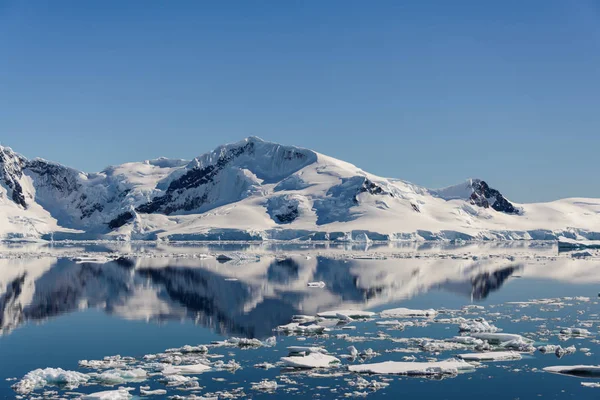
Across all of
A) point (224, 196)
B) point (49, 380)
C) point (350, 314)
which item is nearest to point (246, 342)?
point (350, 314)

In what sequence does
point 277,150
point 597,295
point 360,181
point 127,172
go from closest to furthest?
point 597,295 → point 360,181 → point 277,150 → point 127,172

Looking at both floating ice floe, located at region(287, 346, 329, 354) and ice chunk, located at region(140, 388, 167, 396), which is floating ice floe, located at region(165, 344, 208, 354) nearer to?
floating ice floe, located at region(287, 346, 329, 354)

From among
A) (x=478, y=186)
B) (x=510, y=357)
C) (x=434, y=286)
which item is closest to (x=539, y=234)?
(x=478, y=186)

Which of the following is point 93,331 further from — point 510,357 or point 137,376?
point 510,357

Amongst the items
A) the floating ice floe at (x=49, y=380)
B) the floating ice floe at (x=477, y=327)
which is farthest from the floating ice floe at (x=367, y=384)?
the floating ice floe at (x=477, y=327)

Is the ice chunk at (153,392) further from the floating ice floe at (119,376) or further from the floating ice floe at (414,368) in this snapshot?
the floating ice floe at (414,368)

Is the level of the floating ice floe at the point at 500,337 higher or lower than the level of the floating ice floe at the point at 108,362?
higher
